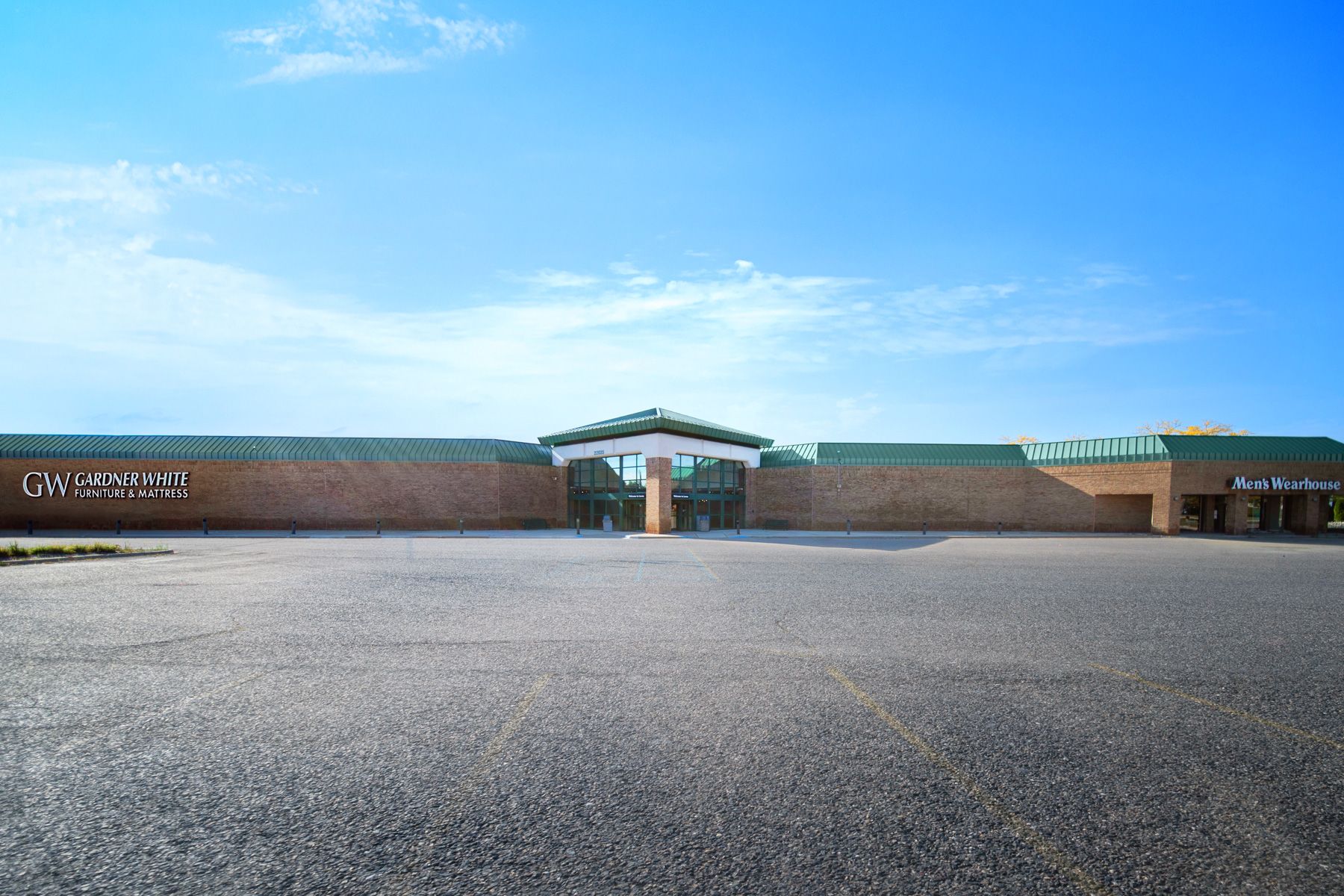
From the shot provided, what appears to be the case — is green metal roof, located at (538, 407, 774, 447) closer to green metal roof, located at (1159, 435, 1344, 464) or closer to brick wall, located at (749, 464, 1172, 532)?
brick wall, located at (749, 464, 1172, 532)

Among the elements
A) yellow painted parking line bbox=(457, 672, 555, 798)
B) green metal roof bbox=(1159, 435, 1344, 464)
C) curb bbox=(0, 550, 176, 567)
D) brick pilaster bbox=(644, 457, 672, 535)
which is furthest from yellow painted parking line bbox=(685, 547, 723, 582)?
green metal roof bbox=(1159, 435, 1344, 464)

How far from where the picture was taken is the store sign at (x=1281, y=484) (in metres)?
35.2

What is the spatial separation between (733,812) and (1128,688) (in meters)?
4.91

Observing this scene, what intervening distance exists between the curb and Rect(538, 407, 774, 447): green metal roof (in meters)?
20.8

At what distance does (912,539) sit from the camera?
3041 centimetres

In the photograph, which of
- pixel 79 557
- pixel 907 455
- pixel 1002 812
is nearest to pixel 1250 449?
pixel 907 455

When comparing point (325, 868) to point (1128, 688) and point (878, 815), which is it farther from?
point (1128, 688)

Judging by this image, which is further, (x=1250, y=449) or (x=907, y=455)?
(x=907, y=455)

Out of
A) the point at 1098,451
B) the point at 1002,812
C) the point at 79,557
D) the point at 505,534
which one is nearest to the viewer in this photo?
the point at 1002,812

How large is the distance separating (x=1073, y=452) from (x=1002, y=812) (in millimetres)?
40784

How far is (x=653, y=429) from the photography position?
34.7 m

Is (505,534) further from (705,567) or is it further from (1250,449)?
(1250,449)

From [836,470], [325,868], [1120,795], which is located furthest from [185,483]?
[1120,795]

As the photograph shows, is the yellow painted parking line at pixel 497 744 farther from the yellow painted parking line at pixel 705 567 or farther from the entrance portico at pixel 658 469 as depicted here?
the entrance portico at pixel 658 469
